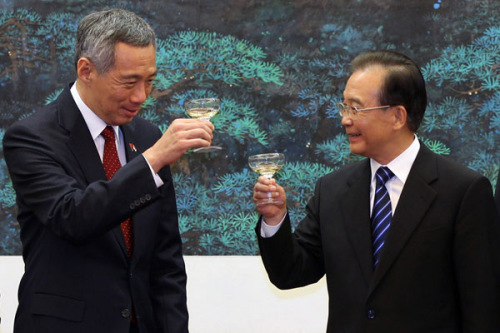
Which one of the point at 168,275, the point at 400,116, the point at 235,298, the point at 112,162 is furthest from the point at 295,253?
the point at 235,298

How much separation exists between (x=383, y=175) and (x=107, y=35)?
3.81 ft

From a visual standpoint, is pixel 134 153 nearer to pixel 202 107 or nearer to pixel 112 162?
pixel 112 162

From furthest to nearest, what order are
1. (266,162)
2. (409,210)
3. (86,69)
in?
1. (266,162)
2. (409,210)
3. (86,69)

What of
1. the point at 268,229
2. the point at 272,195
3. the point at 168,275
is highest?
the point at 272,195

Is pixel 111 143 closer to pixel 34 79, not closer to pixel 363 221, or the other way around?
pixel 363 221

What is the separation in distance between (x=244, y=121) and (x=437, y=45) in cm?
127

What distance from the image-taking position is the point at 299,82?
4430 mm

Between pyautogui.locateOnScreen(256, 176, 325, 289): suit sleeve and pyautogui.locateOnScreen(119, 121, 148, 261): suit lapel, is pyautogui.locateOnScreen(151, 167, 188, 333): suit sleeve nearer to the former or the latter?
pyautogui.locateOnScreen(119, 121, 148, 261): suit lapel

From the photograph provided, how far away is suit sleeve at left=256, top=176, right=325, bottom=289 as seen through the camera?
2.77m

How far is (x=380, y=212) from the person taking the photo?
8.96 feet

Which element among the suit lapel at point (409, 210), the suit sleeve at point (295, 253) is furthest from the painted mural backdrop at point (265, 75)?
the suit lapel at point (409, 210)

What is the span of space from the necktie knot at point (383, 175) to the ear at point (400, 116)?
17 cm

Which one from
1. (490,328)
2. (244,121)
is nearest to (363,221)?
(490,328)

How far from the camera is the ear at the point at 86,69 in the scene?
2.53 metres
